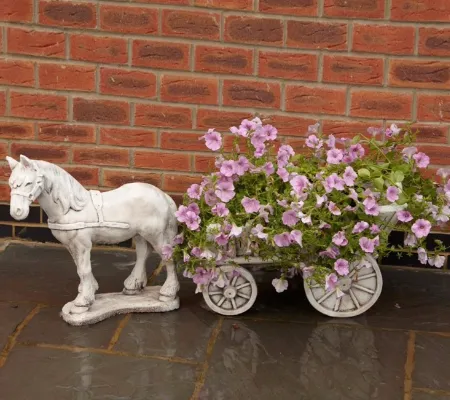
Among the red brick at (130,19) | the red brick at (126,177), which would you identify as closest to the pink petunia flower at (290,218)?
the red brick at (126,177)

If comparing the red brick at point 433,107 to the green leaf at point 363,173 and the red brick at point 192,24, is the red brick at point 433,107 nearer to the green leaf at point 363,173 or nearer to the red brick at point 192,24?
the green leaf at point 363,173

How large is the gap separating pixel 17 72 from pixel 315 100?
1.41 meters

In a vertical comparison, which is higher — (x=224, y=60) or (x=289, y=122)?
(x=224, y=60)

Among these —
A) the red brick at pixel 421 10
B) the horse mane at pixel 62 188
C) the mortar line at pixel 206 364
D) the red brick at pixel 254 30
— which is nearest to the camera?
the mortar line at pixel 206 364

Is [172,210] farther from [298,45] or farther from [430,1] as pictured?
[430,1]

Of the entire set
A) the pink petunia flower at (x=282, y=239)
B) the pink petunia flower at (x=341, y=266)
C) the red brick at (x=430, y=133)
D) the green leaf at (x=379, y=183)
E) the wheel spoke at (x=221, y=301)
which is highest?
the red brick at (x=430, y=133)

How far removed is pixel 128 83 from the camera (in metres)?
4.00

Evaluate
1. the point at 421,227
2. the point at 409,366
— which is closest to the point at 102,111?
the point at 421,227

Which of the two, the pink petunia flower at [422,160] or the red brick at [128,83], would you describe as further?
the red brick at [128,83]

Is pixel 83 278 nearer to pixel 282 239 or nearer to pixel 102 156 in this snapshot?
pixel 282 239

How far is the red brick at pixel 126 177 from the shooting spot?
13.6ft

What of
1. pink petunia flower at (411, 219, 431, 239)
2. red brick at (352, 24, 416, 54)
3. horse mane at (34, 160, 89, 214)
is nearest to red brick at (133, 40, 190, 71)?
red brick at (352, 24, 416, 54)

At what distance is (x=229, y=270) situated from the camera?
3406 millimetres

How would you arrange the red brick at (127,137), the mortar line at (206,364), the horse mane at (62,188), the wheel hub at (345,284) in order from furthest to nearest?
the red brick at (127,137), the wheel hub at (345,284), the horse mane at (62,188), the mortar line at (206,364)
